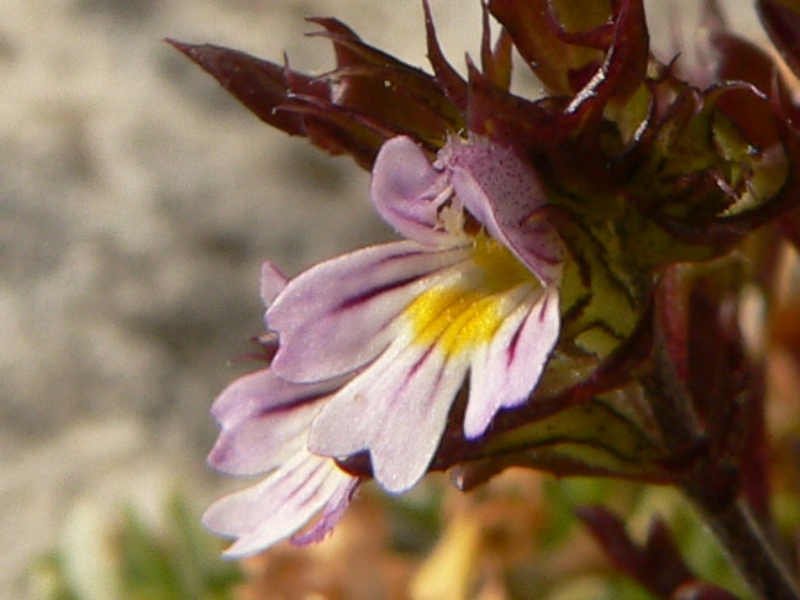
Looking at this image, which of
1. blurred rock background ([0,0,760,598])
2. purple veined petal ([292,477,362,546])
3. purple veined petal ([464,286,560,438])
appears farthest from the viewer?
blurred rock background ([0,0,760,598])

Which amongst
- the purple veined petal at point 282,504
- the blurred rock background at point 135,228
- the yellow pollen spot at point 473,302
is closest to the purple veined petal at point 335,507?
the purple veined petal at point 282,504

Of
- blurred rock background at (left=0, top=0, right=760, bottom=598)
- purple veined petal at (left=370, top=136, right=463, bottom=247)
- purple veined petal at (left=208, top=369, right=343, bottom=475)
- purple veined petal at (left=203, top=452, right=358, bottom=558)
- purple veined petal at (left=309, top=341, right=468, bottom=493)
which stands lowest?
blurred rock background at (left=0, top=0, right=760, bottom=598)

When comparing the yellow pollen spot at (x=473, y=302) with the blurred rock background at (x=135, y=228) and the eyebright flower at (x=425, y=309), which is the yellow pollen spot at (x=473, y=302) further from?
the blurred rock background at (x=135, y=228)

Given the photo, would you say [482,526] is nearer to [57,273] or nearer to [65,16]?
[57,273]

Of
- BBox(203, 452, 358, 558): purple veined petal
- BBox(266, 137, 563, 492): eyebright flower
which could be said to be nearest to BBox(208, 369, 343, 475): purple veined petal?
BBox(203, 452, 358, 558): purple veined petal

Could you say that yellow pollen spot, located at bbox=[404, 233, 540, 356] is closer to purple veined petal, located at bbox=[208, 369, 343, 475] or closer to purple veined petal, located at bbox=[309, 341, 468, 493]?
purple veined petal, located at bbox=[309, 341, 468, 493]

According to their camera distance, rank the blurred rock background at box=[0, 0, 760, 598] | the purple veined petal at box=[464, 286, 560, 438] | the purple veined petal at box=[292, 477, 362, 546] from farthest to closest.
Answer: the blurred rock background at box=[0, 0, 760, 598]
the purple veined petal at box=[292, 477, 362, 546]
the purple veined petal at box=[464, 286, 560, 438]

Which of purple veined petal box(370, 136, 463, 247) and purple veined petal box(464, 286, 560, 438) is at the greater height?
purple veined petal box(370, 136, 463, 247)
